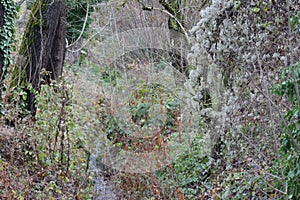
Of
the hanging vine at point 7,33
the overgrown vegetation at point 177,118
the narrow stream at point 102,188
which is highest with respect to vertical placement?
the hanging vine at point 7,33

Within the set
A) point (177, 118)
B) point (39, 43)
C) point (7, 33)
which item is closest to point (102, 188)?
point (177, 118)

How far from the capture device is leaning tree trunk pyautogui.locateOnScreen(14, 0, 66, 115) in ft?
25.7

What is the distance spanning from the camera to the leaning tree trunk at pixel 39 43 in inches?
309

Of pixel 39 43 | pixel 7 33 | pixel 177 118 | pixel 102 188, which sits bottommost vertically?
pixel 102 188

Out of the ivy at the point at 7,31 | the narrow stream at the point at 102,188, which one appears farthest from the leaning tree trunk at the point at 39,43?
the narrow stream at the point at 102,188

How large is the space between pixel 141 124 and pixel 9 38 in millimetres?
2710

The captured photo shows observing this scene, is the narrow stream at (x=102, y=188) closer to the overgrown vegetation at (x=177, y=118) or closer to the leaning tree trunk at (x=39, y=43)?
the overgrown vegetation at (x=177, y=118)

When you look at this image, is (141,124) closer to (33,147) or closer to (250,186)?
(33,147)

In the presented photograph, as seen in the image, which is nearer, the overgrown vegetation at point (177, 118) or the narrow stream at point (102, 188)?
the overgrown vegetation at point (177, 118)

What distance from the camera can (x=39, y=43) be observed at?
26.0ft

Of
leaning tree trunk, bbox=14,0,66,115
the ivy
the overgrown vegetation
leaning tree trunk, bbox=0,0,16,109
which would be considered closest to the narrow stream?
the overgrown vegetation

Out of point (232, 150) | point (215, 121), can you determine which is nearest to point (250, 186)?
point (232, 150)

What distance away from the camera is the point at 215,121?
18.3 ft

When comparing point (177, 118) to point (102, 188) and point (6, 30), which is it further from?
point (6, 30)
